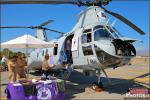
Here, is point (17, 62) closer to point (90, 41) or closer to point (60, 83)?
point (60, 83)

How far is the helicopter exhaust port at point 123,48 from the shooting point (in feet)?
36.5

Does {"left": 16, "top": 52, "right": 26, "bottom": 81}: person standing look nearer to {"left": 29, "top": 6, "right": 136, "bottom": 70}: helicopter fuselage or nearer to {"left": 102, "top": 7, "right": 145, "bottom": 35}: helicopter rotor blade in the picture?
{"left": 29, "top": 6, "right": 136, "bottom": 70}: helicopter fuselage

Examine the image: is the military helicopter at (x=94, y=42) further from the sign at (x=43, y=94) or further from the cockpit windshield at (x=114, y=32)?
the sign at (x=43, y=94)

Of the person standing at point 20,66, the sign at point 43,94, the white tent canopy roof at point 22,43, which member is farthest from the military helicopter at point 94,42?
the sign at point 43,94

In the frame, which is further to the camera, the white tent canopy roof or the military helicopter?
the white tent canopy roof

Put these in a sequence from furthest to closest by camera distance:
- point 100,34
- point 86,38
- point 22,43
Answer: point 86,38
point 100,34
point 22,43

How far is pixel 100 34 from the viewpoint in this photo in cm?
1212

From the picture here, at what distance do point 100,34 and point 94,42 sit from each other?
0.44 meters

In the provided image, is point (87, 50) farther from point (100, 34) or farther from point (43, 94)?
point (43, 94)

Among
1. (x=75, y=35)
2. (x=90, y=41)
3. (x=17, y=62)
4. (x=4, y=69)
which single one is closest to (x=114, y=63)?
(x=90, y=41)

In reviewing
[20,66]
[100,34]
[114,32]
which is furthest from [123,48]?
[20,66]

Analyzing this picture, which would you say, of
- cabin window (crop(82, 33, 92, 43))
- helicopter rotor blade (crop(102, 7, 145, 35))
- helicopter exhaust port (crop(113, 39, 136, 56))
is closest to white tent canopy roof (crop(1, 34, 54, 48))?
cabin window (crop(82, 33, 92, 43))

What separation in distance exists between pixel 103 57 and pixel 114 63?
0.52 meters

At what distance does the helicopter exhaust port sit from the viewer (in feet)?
36.5
